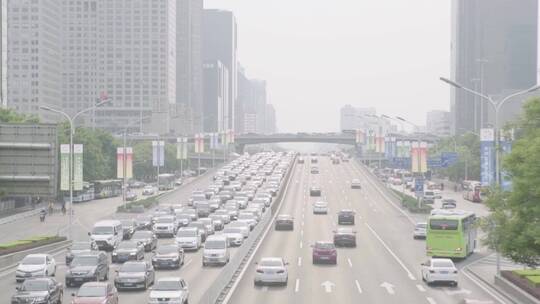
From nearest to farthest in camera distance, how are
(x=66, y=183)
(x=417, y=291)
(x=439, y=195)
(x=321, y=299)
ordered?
(x=321, y=299), (x=417, y=291), (x=66, y=183), (x=439, y=195)

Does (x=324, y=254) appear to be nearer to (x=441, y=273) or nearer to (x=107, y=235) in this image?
(x=441, y=273)

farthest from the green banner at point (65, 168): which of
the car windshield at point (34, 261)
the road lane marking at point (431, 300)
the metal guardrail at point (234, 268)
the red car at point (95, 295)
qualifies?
the road lane marking at point (431, 300)

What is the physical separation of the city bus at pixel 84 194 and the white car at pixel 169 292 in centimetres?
7189

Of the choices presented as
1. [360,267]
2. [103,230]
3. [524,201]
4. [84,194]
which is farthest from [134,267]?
[84,194]

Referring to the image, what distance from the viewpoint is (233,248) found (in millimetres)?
58438

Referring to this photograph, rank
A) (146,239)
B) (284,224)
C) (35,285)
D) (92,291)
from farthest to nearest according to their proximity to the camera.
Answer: (284,224), (146,239), (35,285), (92,291)

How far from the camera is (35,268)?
41.7 meters

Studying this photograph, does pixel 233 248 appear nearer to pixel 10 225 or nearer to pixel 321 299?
pixel 321 299

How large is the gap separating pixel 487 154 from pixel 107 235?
2472cm

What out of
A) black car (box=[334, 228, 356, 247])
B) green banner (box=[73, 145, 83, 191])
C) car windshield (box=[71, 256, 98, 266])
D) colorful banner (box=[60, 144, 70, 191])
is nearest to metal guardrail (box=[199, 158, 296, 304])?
black car (box=[334, 228, 356, 247])

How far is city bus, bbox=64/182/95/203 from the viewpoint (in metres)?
105

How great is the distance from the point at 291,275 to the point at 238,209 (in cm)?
4425

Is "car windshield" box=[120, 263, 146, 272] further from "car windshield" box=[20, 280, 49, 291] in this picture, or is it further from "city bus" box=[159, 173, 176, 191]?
"city bus" box=[159, 173, 176, 191]

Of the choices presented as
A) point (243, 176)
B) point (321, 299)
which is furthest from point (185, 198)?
point (321, 299)
